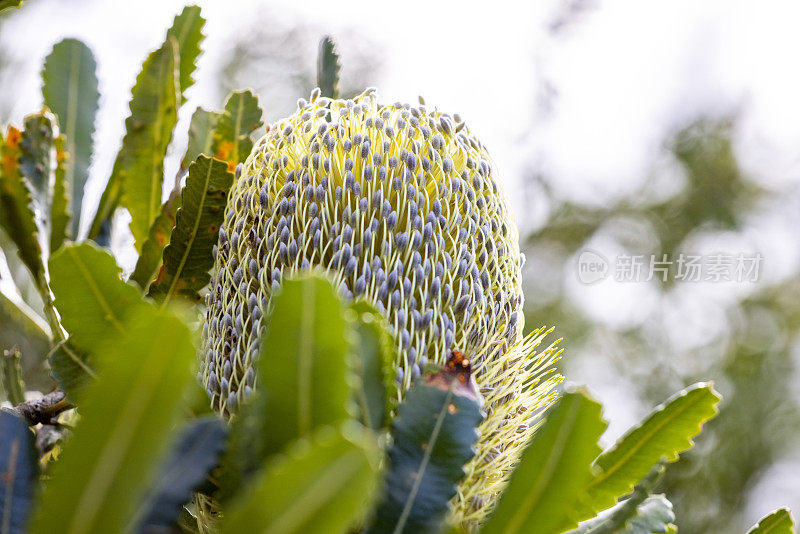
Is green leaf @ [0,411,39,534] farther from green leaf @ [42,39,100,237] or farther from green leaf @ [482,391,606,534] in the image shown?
green leaf @ [42,39,100,237]

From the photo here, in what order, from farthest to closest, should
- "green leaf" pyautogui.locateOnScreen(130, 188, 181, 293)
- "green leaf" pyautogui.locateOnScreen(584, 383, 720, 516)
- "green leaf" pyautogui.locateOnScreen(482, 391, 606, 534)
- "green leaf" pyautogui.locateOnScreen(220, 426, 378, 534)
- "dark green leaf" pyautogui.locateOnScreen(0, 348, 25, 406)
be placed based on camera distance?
"dark green leaf" pyautogui.locateOnScreen(0, 348, 25, 406), "green leaf" pyautogui.locateOnScreen(130, 188, 181, 293), "green leaf" pyautogui.locateOnScreen(584, 383, 720, 516), "green leaf" pyautogui.locateOnScreen(482, 391, 606, 534), "green leaf" pyautogui.locateOnScreen(220, 426, 378, 534)

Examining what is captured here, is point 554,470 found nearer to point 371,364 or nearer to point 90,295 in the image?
point 371,364

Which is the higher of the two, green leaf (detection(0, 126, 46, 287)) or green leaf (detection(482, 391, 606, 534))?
green leaf (detection(0, 126, 46, 287))

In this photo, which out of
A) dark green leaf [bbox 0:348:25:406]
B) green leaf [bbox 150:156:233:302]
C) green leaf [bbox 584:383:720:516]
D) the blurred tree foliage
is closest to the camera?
green leaf [bbox 584:383:720:516]

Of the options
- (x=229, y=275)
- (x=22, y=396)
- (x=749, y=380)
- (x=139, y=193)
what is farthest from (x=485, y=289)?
(x=749, y=380)

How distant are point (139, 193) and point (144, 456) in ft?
2.27

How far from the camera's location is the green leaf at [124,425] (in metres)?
0.34

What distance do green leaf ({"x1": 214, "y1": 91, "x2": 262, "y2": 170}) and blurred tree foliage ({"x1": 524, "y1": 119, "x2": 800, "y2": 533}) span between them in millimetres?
4151

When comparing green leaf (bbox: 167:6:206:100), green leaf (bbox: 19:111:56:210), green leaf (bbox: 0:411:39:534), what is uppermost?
green leaf (bbox: 167:6:206:100)

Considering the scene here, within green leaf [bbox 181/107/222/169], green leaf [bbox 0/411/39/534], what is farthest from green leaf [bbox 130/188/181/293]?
green leaf [bbox 0/411/39/534]

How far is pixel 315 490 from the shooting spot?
13.5 inches

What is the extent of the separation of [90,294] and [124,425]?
0.24 meters

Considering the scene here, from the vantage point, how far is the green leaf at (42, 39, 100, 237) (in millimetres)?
1045

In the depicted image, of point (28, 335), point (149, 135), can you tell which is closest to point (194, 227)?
point (149, 135)
